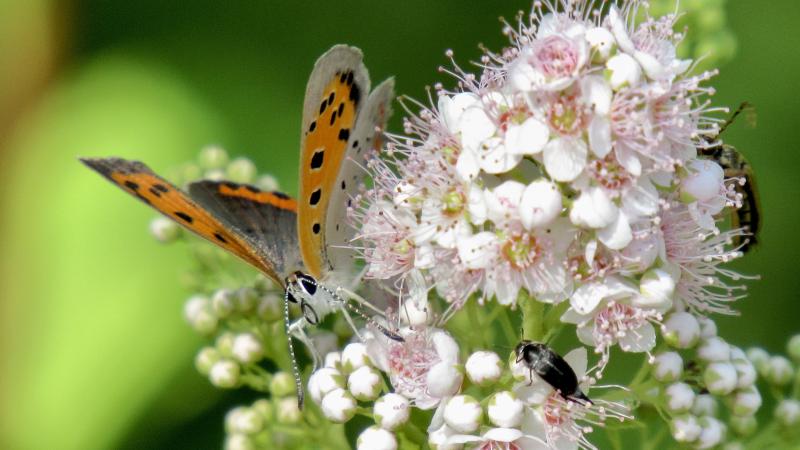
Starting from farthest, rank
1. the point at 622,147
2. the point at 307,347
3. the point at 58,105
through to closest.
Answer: the point at 58,105 → the point at 307,347 → the point at 622,147

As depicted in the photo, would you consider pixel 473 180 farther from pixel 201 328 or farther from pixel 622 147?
pixel 201 328

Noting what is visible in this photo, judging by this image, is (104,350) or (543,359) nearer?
(543,359)

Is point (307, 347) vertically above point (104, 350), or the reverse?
point (104, 350)

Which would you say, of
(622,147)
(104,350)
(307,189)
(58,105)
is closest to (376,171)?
(307,189)

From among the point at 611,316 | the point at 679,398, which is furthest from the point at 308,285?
the point at 679,398

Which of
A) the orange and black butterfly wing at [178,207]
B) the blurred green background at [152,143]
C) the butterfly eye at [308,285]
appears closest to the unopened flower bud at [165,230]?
the blurred green background at [152,143]

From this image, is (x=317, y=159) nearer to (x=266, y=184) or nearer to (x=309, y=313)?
(x=309, y=313)

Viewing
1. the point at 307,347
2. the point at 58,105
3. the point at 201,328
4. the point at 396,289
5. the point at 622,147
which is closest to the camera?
the point at 622,147
